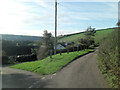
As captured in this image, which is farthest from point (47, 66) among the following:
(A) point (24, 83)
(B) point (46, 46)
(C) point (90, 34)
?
(C) point (90, 34)

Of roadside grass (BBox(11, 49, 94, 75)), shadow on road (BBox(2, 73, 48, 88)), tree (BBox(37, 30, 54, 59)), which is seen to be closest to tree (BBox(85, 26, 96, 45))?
tree (BBox(37, 30, 54, 59))

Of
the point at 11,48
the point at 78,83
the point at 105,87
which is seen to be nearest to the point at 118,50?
the point at 105,87

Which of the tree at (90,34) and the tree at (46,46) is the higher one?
the tree at (90,34)

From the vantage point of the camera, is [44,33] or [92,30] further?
[92,30]

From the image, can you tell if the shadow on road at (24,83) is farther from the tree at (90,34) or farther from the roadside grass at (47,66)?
the tree at (90,34)

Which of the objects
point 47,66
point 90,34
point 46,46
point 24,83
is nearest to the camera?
point 24,83

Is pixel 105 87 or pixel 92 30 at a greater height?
pixel 92 30

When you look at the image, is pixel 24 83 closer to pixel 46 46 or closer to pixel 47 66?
pixel 47 66

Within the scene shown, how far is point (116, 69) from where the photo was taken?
5426mm

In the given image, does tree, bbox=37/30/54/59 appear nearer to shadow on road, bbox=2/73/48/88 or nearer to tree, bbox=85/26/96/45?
shadow on road, bbox=2/73/48/88

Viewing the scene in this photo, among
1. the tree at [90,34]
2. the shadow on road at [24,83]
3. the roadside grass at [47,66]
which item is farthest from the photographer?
the tree at [90,34]

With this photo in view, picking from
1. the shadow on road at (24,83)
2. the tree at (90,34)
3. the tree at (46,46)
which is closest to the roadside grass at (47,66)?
the shadow on road at (24,83)

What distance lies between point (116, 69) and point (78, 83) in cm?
223

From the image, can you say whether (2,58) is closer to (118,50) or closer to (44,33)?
(44,33)
